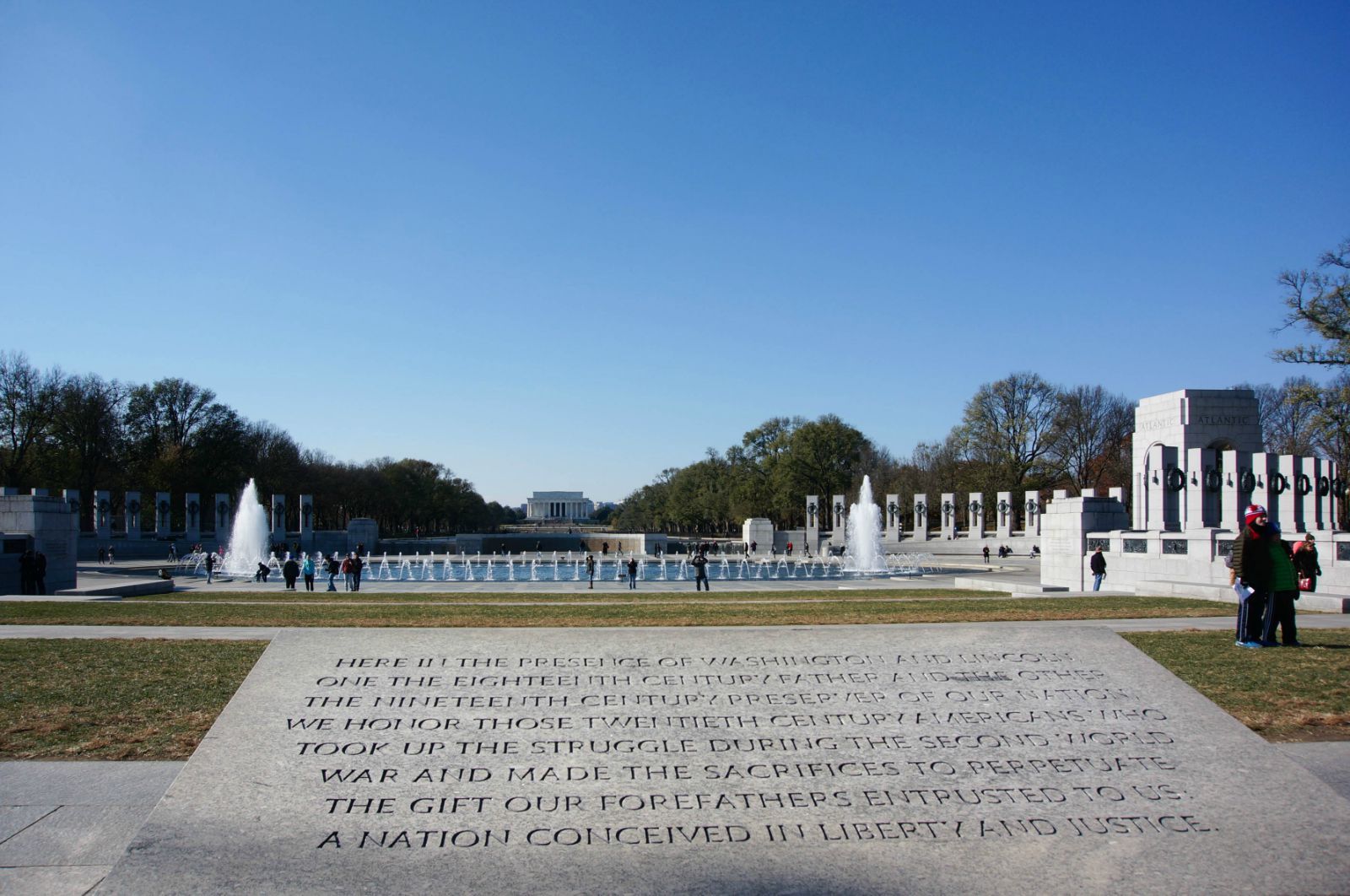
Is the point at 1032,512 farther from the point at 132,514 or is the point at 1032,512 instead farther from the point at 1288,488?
the point at 132,514

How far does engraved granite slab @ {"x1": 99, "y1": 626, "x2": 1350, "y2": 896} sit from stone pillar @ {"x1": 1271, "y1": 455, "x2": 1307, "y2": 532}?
32.2 m

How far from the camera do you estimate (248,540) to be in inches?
2395

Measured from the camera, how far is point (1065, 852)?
20.7 ft

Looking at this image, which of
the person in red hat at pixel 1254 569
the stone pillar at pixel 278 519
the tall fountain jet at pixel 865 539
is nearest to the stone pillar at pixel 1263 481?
the tall fountain jet at pixel 865 539

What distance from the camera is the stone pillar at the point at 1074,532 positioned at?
3288 cm

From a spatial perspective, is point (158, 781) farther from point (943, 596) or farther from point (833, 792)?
point (943, 596)

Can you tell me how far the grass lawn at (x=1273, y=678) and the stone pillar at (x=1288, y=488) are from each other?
81.6ft

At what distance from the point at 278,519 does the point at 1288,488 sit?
2824 inches

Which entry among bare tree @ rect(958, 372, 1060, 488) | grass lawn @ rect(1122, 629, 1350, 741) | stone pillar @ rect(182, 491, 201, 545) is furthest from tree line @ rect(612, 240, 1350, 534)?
stone pillar @ rect(182, 491, 201, 545)

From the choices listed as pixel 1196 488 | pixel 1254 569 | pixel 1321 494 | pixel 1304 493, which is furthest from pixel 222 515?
pixel 1254 569

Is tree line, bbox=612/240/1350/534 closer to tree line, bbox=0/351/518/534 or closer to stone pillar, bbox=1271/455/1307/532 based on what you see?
stone pillar, bbox=1271/455/1307/532

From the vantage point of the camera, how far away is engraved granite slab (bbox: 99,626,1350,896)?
6059 millimetres

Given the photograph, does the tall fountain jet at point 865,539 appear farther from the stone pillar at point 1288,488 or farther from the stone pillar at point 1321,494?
the stone pillar at point 1321,494

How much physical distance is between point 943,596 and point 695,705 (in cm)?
2184
